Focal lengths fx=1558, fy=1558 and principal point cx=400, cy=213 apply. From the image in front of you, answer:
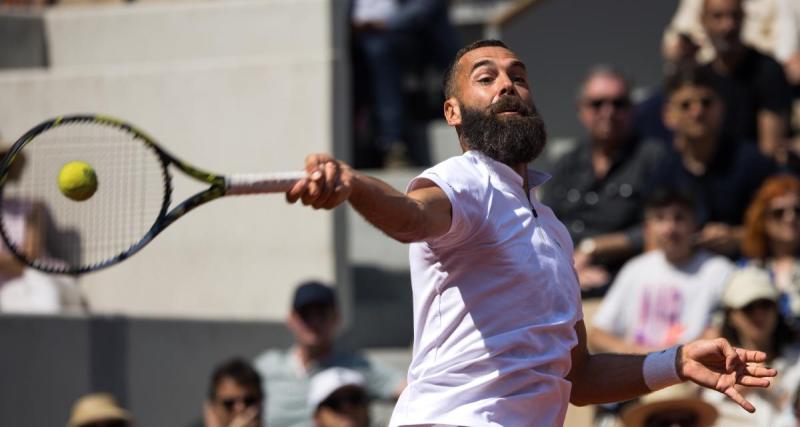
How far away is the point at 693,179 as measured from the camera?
27.2 ft

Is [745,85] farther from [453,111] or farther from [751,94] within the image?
[453,111]

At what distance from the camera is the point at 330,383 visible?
7355 millimetres

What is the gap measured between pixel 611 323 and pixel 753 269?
736 mm

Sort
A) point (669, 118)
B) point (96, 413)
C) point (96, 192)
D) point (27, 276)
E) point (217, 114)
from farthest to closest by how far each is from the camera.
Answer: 1. point (217, 114)
2. point (27, 276)
3. point (669, 118)
4. point (96, 413)
5. point (96, 192)

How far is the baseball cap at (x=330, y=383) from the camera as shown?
7332 mm

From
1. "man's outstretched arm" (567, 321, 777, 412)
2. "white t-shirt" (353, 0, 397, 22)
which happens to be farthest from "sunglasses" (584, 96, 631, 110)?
"man's outstretched arm" (567, 321, 777, 412)

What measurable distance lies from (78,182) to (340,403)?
3.41 meters

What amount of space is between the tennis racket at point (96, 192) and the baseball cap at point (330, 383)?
113cm

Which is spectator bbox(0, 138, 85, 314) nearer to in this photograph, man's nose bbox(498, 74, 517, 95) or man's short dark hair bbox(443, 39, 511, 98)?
man's short dark hair bbox(443, 39, 511, 98)

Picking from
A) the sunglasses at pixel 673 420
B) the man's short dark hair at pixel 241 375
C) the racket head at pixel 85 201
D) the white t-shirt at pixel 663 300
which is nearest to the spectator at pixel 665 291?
the white t-shirt at pixel 663 300

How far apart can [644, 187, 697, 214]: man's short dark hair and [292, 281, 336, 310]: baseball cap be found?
1.68 meters

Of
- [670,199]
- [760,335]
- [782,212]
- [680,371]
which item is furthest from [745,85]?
[680,371]

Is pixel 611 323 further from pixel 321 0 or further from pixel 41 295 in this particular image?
pixel 41 295

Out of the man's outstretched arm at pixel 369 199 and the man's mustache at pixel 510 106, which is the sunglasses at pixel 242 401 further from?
the man's outstretched arm at pixel 369 199
